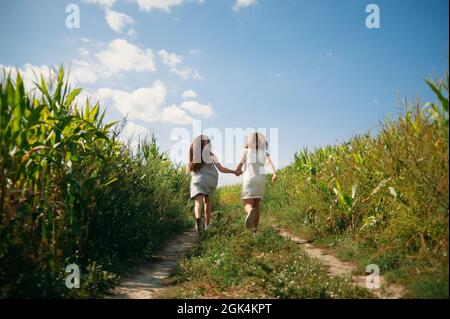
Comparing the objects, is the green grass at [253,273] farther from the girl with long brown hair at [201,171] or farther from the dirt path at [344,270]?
the girl with long brown hair at [201,171]

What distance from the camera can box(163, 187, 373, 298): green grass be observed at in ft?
12.4

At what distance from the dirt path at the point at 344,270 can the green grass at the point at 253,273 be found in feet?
0.66

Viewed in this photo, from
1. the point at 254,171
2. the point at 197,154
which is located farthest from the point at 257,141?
the point at 197,154

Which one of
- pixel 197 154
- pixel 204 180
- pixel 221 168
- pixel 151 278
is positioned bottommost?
pixel 151 278

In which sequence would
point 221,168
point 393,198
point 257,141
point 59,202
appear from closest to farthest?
point 59,202, point 393,198, point 257,141, point 221,168

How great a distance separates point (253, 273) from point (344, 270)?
1465 millimetres

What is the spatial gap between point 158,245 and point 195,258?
1.54 metres

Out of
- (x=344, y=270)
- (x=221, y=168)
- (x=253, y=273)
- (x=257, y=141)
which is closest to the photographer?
(x=253, y=273)

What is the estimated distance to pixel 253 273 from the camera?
4.38 m

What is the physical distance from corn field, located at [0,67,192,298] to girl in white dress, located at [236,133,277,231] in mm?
1999

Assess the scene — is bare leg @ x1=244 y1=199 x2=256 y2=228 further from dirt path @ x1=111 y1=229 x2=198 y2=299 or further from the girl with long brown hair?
dirt path @ x1=111 y1=229 x2=198 y2=299

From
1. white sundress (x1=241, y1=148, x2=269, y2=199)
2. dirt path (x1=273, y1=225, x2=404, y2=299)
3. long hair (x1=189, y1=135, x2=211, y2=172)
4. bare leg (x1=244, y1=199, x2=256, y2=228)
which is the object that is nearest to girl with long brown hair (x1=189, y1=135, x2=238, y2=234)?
long hair (x1=189, y1=135, x2=211, y2=172)

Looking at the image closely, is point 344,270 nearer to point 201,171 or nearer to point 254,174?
point 254,174
